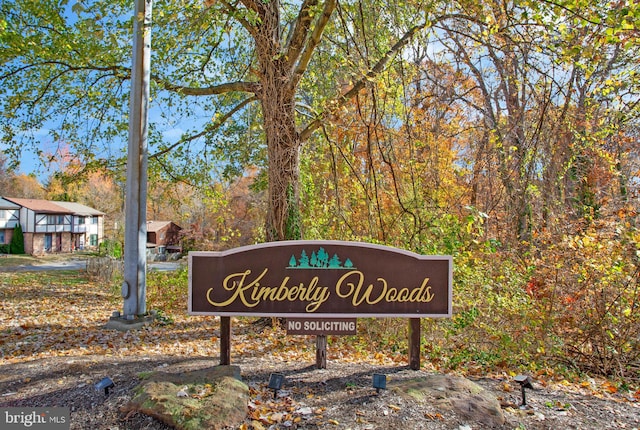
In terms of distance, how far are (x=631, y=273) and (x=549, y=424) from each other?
300cm

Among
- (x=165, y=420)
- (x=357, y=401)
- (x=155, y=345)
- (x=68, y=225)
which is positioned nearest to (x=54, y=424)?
(x=165, y=420)

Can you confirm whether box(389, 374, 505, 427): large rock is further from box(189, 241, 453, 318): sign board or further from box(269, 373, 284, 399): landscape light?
box(269, 373, 284, 399): landscape light

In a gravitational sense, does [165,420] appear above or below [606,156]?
below

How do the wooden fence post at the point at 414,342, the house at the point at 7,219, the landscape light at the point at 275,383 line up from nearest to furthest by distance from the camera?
1. the landscape light at the point at 275,383
2. the wooden fence post at the point at 414,342
3. the house at the point at 7,219

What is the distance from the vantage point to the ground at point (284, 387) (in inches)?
120

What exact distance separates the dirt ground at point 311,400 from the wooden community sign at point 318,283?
0.53m

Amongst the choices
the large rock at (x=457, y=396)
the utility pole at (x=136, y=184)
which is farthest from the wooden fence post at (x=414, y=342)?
the utility pole at (x=136, y=184)

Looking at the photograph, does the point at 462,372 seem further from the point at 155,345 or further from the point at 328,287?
the point at 155,345

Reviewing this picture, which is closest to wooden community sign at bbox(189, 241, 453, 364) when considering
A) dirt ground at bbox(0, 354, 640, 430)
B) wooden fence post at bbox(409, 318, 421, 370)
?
wooden fence post at bbox(409, 318, 421, 370)

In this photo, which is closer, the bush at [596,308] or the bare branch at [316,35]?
the bush at [596,308]

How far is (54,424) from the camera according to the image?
2953 millimetres

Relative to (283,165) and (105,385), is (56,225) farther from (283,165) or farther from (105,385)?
(105,385)

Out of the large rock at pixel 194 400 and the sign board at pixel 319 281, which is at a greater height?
the sign board at pixel 319 281

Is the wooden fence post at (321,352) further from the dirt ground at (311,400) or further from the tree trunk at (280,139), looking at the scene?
the tree trunk at (280,139)
